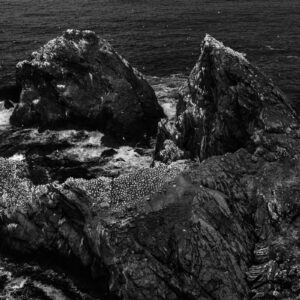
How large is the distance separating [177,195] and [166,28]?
5499 centimetres

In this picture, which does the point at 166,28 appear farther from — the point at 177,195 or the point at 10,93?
the point at 177,195

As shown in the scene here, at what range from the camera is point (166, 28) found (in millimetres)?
77688

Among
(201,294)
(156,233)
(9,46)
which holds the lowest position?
(201,294)

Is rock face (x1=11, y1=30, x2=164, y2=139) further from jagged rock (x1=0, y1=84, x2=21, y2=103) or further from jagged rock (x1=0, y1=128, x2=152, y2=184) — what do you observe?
jagged rock (x1=0, y1=84, x2=21, y2=103)

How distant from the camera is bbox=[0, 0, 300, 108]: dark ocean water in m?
60.5

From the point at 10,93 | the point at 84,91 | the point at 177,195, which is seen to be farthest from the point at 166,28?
the point at 177,195

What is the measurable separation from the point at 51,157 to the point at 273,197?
20.5 m

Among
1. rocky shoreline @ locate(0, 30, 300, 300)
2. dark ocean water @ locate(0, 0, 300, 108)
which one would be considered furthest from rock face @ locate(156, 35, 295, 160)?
dark ocean water @ locate(0, 0, 300, 108)

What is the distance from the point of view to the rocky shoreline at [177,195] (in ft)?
81.7

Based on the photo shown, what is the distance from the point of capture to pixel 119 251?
1009 inches

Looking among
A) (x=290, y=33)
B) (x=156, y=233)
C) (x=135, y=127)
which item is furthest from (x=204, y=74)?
(x=290, y=33)

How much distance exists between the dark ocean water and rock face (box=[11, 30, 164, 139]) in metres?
11.6

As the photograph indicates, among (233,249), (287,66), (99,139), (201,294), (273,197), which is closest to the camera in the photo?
(201,294)

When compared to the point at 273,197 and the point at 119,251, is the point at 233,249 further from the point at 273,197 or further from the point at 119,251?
the point at 119,251
